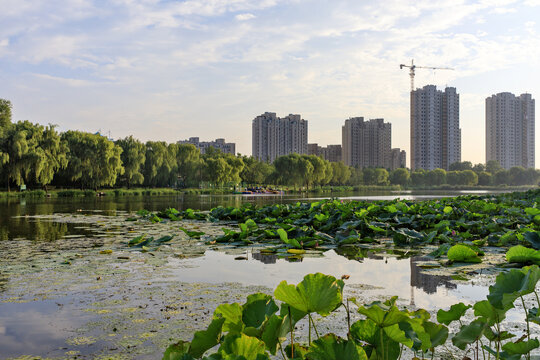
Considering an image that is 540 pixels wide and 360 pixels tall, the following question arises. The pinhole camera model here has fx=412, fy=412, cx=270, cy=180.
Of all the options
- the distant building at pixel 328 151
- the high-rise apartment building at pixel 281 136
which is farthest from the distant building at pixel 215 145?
the distant building at pixel 328 151

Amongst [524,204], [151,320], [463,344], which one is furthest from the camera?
[524,204]

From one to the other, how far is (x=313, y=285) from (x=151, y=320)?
1.86 meters

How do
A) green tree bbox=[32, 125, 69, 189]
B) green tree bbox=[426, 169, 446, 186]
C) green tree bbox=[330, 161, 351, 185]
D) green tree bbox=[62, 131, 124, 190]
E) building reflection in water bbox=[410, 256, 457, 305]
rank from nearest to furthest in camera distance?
building reflection in water bbox=[410, 256, 457, 305] → green tree bbox=[32, 125, 69, 189] → green tree bbox=[62, 131, 124, 190] → green tree bbox=[330, 161, 351, 185] → green tree bbox=[426, 169, 446, 186]

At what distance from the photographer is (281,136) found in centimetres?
13650

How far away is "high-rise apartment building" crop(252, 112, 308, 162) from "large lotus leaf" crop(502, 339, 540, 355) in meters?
133

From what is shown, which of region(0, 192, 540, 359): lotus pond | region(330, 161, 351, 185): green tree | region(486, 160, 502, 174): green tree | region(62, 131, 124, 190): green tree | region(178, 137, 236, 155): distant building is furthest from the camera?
region(178, 137, 236, 155): distant building

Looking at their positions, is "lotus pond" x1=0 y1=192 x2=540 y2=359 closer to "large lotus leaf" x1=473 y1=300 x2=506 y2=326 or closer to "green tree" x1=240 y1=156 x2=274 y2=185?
"large lotus leaf" x1=473 y1=300 x2=506 y2=326

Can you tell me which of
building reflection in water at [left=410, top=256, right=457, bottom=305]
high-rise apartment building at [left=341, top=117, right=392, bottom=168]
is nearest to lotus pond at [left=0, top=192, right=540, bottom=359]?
building reflection in water at [left=410, top=256, right=457, bottom=305]

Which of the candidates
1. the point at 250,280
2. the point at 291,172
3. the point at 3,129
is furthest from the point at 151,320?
the point at 291,172

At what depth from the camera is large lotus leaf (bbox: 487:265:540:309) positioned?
1229 millimetres

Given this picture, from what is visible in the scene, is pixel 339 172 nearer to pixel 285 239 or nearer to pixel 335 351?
pixel 285 239

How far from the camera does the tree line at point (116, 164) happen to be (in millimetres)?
30797

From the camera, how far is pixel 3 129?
1253 inches

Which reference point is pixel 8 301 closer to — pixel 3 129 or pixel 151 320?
pixel 151 320
